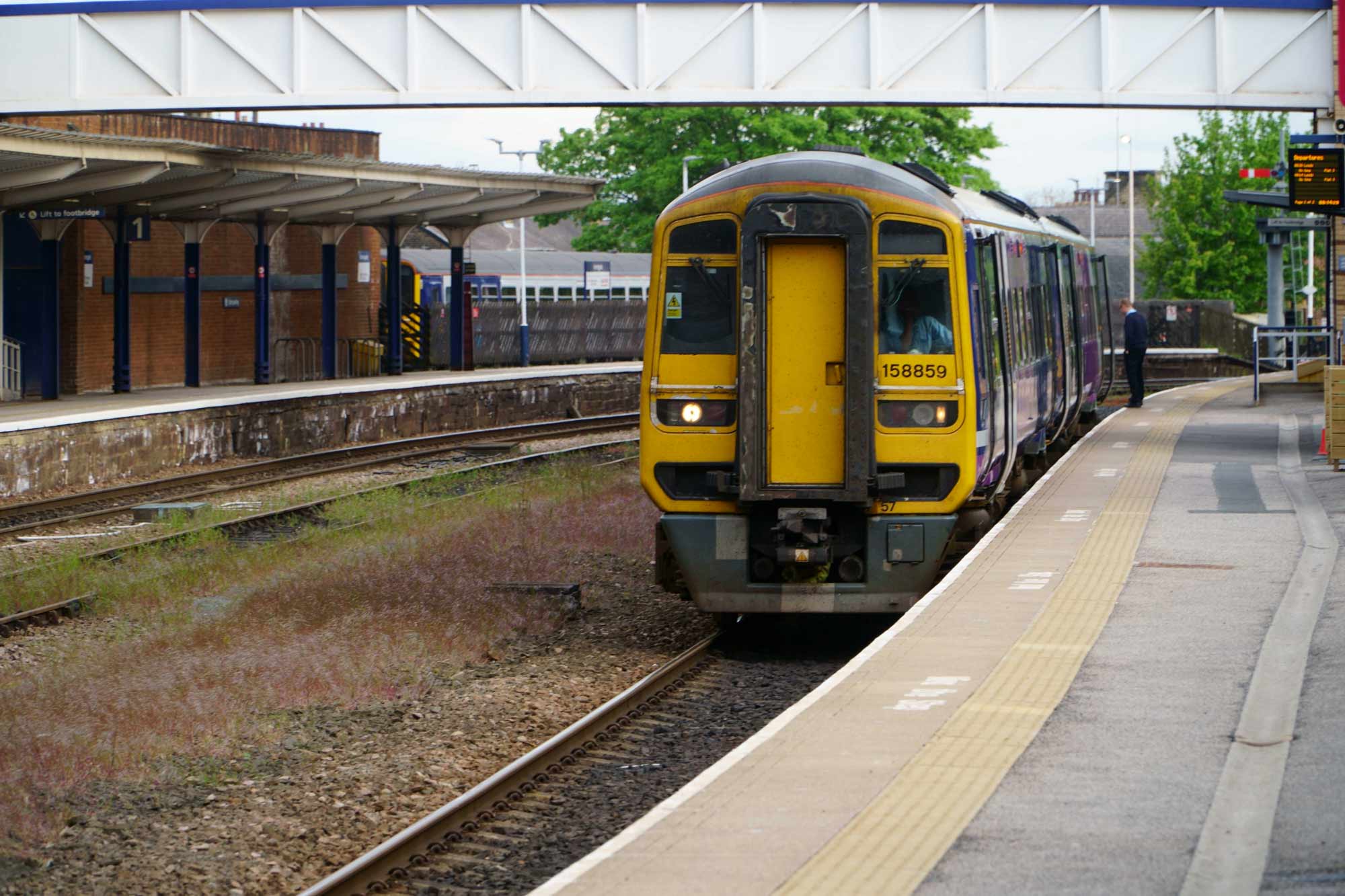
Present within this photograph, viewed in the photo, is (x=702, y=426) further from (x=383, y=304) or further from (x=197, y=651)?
(x=383, y=304)

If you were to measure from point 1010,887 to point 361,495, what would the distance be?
576 inches

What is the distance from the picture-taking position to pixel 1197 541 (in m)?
12.1

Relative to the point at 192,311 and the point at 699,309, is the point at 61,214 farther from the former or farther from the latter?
the point at 699,309

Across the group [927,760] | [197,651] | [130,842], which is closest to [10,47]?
[197,651]

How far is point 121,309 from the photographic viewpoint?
28.1m

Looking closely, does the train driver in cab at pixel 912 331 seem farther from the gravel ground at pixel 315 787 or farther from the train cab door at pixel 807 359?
the gravel ground at pixel 315 787

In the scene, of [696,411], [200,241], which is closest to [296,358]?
[200,241]

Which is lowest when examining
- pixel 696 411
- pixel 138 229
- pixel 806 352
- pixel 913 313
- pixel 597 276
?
pixel 696 411

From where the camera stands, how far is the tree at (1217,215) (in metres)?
60.9

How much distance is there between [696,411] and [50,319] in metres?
18.6

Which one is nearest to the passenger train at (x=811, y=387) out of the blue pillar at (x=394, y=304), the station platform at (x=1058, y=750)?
the station platform at (x=1058, y=750)

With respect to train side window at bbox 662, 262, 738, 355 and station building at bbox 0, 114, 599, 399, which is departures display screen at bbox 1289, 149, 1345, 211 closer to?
train side window at bbox 662, 262, 738, 355

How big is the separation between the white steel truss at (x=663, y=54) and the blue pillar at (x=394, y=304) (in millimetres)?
12510

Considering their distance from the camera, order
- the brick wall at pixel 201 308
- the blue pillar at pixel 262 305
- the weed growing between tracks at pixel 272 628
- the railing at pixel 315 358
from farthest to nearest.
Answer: the railing at pixel 315 358 < the blue pillar at pixel 262 305 < the brick wall at pixel 201 308 < the weed growing between tracks at pixel 272 628
